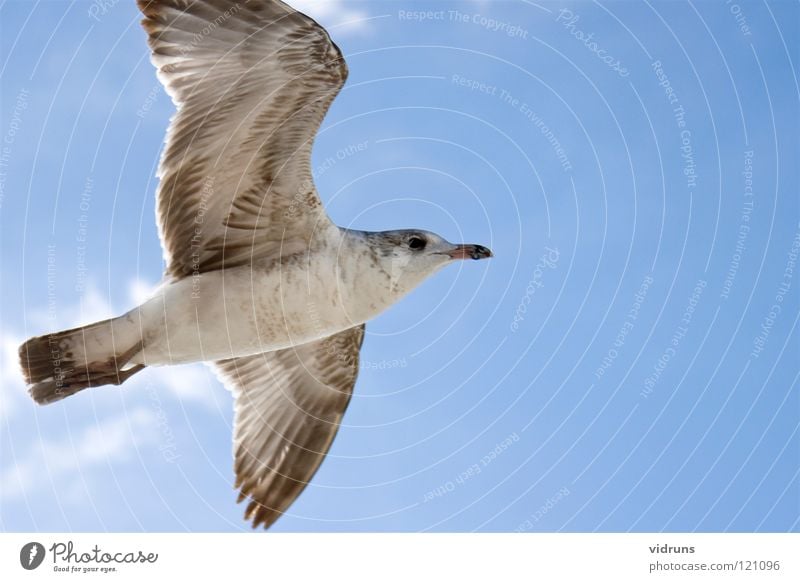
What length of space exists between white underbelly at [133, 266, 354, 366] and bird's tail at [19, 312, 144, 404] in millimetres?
231

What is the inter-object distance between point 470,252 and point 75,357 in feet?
12.3

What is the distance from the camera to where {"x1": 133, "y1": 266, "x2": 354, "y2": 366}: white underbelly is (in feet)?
32.4

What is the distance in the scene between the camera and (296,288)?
9.91 meters

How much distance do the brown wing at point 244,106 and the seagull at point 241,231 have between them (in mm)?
11

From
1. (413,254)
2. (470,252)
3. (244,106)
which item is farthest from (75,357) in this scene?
(470,252)

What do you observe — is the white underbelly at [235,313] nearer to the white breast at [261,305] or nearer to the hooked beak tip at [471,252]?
the white breast at [261,305]

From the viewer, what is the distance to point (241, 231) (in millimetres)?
10133
